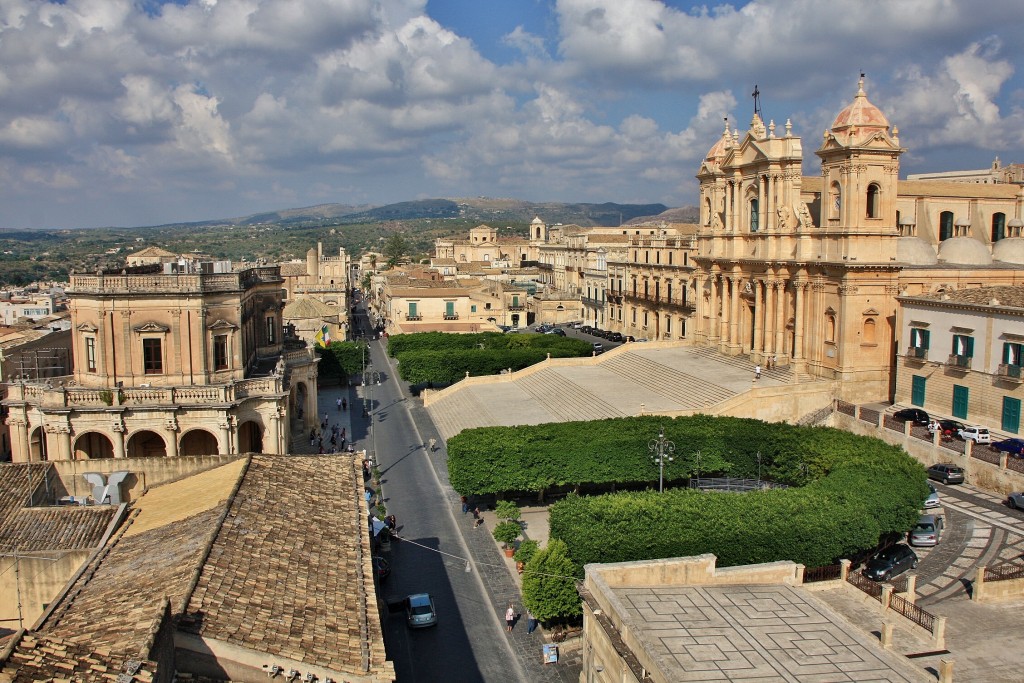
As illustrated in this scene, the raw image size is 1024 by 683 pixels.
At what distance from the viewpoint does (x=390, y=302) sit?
290 ft

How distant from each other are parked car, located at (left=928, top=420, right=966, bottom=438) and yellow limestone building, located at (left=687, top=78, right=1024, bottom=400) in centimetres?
620

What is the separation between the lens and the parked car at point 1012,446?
33.9m

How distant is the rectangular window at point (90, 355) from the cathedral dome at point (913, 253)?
138 ft

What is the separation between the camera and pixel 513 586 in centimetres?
2836

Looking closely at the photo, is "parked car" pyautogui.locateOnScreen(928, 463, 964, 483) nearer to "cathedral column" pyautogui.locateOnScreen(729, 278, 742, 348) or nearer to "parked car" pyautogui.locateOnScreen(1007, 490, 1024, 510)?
"parked car" pyautogui.locateOnScreen(1007, 490, 1024, 510)

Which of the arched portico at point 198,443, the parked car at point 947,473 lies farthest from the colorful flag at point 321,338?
the parked car at point 947,473

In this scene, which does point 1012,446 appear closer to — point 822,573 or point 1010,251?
point 822,573

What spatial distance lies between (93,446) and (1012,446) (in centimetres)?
3801

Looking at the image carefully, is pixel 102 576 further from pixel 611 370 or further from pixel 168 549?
pixel 611 370

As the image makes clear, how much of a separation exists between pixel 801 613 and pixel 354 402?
4240cm

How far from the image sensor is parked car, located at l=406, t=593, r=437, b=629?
82.5 feet

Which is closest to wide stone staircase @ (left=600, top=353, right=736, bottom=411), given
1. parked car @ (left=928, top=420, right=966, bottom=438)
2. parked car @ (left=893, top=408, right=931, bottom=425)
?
parked car @ (left=893, top=408, right=931, bottom=425)

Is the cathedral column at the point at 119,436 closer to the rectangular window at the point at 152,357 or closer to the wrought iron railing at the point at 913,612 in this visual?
the rectangular window at the point at 152,357

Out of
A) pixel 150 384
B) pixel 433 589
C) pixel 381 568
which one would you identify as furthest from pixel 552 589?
pixel 150 384
